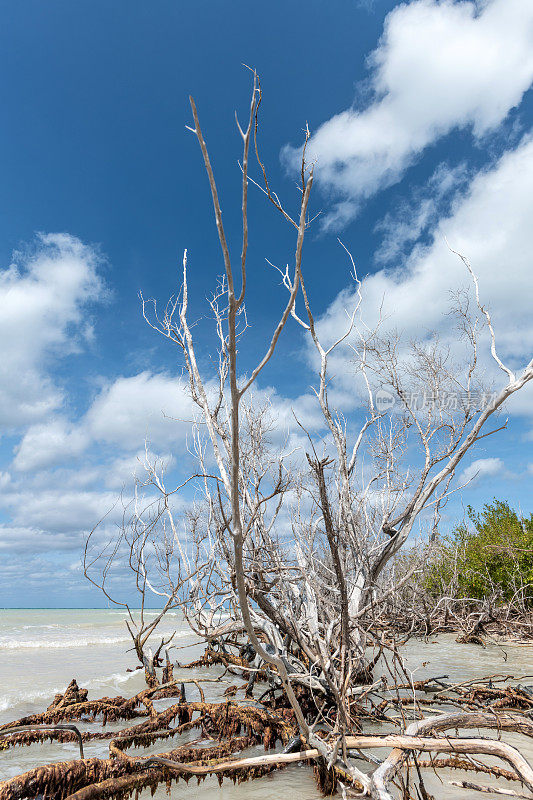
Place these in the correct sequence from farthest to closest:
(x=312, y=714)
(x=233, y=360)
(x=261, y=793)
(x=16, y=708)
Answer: (x=16, y=708) < (x=312, y=714) < (x=261, y=793) < (x=233, y=360)

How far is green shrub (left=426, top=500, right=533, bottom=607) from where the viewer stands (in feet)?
49.4

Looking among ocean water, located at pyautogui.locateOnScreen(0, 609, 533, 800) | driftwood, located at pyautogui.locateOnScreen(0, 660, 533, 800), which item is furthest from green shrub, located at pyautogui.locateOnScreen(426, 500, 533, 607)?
driftwood, located at pyautogui.locateOnScreen(0, 660, 533, 800)

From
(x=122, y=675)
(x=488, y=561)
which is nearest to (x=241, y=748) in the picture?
(x=122, y=675)

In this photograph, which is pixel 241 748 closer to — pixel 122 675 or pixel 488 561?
pixel 122 675

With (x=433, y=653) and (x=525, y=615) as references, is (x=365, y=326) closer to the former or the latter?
(x=433, y=653)

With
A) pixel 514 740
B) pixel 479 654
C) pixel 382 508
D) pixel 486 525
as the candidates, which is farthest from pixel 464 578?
pixel 514 740

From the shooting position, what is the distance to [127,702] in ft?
18.4

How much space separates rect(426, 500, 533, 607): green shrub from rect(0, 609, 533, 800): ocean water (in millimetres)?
2269

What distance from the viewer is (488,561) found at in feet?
54.8

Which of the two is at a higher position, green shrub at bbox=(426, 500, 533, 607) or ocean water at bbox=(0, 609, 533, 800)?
green shrub at bbox=(426, 500, 533, 607)

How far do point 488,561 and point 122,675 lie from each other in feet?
43.1

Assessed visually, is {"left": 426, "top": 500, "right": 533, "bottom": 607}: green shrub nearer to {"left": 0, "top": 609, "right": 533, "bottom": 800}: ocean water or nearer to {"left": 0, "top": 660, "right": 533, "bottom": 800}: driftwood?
{"left": 0, "top": 609, "right": 533, "bottom": 800}: ocean water

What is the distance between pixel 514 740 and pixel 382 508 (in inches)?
119

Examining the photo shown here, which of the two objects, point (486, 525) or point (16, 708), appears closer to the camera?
point (16, 708)
